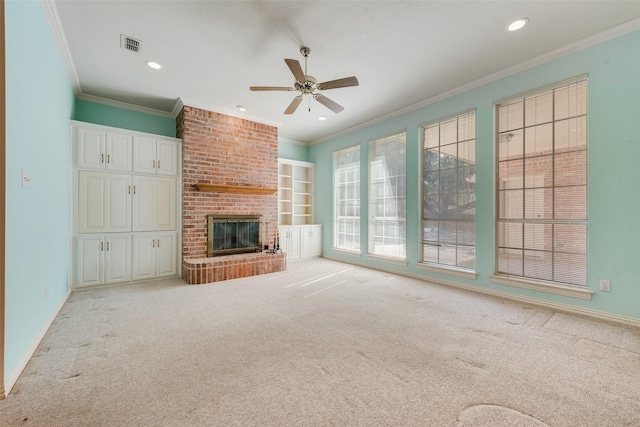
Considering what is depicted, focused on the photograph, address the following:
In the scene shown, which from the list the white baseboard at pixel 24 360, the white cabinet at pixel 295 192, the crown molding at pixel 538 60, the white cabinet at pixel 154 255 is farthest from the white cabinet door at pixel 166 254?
the crown molding at pixel 538 60

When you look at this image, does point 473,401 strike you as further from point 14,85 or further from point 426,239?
point 14,85

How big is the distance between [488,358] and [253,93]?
442cm

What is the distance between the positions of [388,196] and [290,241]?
2.47m

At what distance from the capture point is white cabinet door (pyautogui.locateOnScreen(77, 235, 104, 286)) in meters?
3.87

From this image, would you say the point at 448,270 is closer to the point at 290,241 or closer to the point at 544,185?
the point at 544,185

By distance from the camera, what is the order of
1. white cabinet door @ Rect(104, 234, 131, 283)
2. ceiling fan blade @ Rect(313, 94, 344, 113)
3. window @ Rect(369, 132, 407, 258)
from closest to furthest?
ceiling fan blade @ Rect(313, 94, 344, 113) < white cabinet door @ Rect(104, 234, 131, 283) < window @ Rect(369, 132, 407, 258)

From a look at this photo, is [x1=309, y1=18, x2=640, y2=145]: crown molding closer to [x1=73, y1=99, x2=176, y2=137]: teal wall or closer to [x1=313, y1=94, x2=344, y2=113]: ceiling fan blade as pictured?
[x1=313, y1=94, x2=344, y2=113]: ceiling fan blade

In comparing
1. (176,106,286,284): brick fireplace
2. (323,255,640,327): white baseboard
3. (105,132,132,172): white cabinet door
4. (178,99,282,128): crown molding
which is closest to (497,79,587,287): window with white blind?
(323,255,640,327): white baseboard

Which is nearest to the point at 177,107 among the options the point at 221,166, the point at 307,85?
the point at 221,166

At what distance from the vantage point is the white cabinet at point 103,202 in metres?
3.89

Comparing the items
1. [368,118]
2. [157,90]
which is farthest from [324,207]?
[157,90]

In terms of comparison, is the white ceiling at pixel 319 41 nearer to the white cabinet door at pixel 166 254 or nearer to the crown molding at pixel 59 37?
the crown molding at pixel 59 37

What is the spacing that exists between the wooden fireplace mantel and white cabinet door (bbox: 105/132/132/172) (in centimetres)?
106

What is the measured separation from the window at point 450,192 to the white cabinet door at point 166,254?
14.1ft
